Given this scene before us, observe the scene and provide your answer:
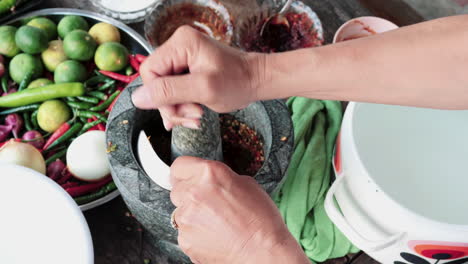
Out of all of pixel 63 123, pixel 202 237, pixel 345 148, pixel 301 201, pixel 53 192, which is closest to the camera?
pixel 202 237

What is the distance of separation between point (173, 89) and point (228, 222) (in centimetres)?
22

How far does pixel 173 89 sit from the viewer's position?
2.10 feet

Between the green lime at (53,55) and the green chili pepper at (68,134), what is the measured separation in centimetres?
22

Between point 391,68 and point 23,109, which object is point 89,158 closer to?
point 23,109

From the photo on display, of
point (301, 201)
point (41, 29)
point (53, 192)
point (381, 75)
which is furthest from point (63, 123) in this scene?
point (381, 75)

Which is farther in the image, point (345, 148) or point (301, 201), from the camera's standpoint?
point (301, 201)

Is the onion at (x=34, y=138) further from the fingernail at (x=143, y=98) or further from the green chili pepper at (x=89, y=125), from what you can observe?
the fingernail at (x=143, y=98)

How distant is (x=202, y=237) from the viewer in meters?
0.63

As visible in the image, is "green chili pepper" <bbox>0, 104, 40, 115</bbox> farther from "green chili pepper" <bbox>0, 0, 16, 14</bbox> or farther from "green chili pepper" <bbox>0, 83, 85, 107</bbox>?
"green chili pepper" <bbox>0, 0, 16, 14</bbox>

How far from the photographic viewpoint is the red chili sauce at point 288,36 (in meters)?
1.28

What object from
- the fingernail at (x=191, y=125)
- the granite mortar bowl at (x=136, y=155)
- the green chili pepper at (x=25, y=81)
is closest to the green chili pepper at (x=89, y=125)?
the green chili pepper at (x=25, y=81)

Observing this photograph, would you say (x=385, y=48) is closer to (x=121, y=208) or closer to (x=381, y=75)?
(x=381, y=75)

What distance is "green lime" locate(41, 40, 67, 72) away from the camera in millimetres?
1277

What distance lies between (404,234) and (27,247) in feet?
2.36
